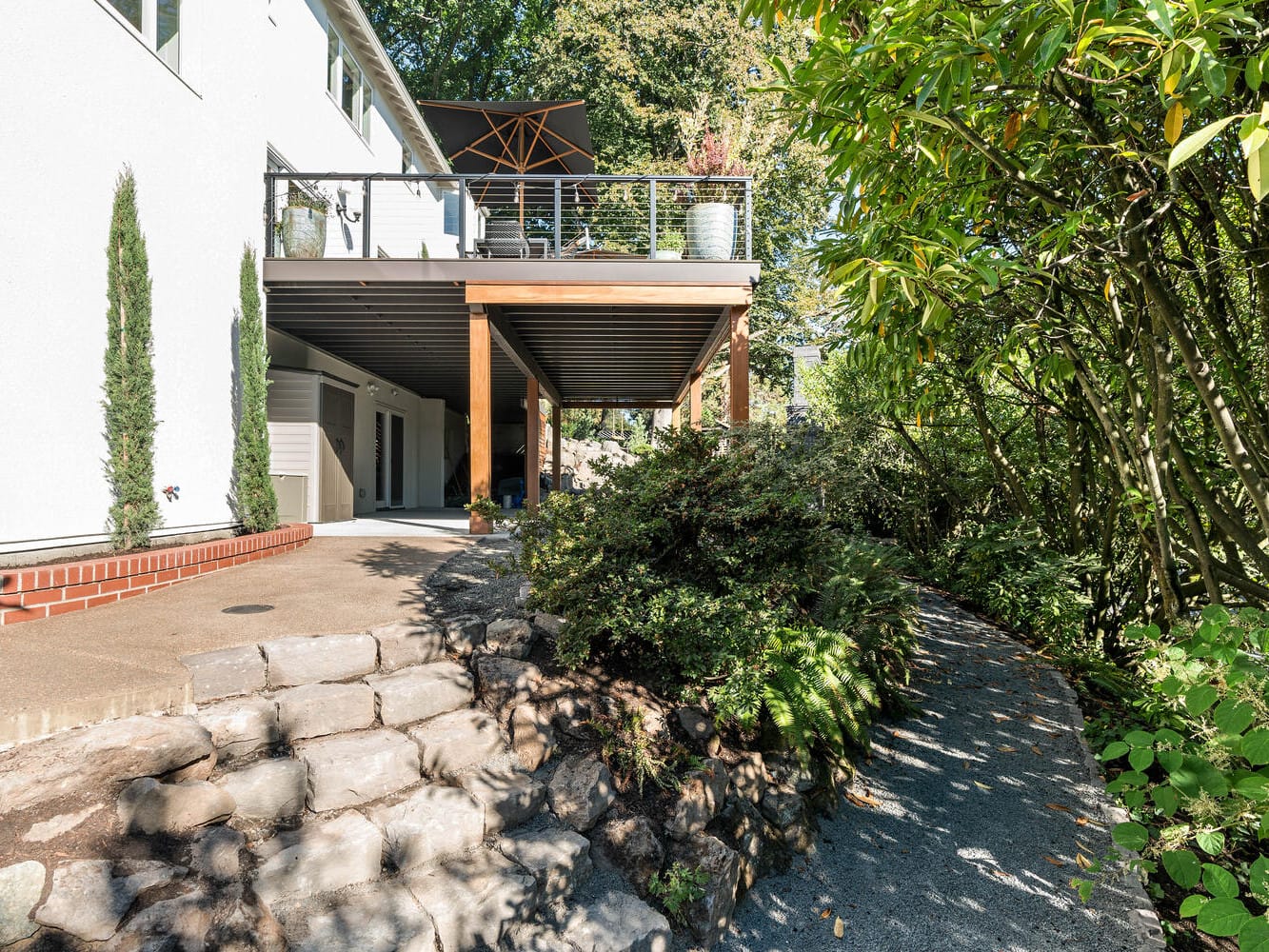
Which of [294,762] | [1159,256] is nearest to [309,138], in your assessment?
[294,762]

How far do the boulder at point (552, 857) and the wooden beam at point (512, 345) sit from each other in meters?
6.25

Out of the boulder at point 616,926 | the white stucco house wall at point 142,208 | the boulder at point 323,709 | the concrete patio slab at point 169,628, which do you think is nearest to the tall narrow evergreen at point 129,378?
the white stucco house wall at point 142,208

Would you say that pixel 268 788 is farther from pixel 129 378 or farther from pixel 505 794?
pixel 129 378

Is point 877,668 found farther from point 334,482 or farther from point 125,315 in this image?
point 334,482

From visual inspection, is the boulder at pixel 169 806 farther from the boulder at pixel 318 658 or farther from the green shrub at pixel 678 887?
the green shrub at pixel 678 887

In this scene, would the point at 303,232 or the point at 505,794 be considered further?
the point at 303,232

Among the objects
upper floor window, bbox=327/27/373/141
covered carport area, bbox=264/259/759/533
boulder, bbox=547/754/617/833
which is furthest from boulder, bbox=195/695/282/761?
upper floor window, bbox=327/27/373/141

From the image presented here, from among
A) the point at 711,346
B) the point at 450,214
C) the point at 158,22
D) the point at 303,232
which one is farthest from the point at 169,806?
the point at 450,214

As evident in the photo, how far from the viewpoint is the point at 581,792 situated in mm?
3152

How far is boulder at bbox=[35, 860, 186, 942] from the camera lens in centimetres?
207

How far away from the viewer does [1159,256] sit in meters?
3.21

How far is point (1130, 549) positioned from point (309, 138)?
10783 millimetres

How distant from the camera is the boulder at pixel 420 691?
134 inches

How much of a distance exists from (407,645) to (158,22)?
20.0 feet
